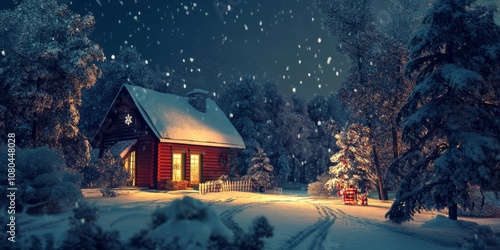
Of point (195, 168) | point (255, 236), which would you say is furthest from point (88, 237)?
point (195, 168)

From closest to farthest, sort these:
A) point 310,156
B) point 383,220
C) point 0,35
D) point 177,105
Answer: point 383,220 → point 0,35 → point 177,105 → point 310,156

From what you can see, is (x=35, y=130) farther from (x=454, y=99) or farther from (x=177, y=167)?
(x=454, y=99)

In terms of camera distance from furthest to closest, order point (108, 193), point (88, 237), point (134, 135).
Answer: point (134, 135) → point (108, 193) → point (88, 237)

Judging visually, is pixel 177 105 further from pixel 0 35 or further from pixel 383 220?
pixel 383 220

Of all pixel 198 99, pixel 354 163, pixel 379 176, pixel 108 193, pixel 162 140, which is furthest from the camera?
pixel 198 99

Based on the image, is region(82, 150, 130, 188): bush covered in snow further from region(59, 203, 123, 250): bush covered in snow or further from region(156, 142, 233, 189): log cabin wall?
region(59, 203, 123, 250): bush covered in snow

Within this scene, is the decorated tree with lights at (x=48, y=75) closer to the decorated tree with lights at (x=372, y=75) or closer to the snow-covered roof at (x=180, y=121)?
the snow-covered roof at (x=180, y=121)

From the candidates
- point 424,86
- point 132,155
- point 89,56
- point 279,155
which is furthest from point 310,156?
point 424,86

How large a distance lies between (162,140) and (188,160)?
3290mm

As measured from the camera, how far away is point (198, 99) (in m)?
31.7

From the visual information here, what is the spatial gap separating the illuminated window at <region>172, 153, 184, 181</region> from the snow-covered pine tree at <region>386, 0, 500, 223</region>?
17.4 m

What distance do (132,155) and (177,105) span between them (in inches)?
220

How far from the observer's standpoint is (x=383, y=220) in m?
13.8

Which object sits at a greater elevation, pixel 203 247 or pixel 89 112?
pixel 89 112
